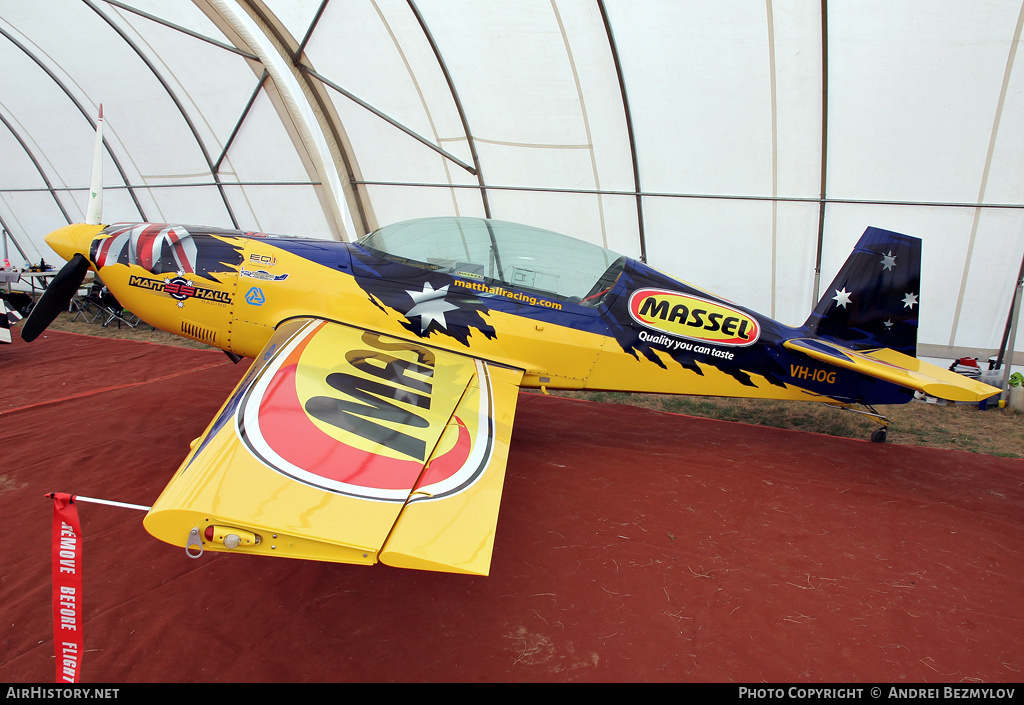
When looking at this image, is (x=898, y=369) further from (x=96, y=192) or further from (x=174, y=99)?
(x=174, y=99)

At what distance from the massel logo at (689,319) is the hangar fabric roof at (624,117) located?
3.58 meters

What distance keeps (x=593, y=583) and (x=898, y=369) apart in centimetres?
367

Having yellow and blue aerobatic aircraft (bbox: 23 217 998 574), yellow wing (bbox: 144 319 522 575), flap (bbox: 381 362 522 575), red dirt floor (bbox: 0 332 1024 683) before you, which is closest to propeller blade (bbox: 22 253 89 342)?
yellow and blue aerobatic aircraft (bbox: 23 217 998 574)

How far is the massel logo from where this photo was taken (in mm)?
5113

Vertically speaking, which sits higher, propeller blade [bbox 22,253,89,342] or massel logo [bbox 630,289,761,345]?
massel logo [bbox 630,289,761,345]

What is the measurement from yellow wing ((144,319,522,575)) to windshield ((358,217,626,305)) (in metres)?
0.95

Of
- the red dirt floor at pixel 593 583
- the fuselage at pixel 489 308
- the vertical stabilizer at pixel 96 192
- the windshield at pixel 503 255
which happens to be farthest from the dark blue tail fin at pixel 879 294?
the vertical stabilizer at pixel 96 192

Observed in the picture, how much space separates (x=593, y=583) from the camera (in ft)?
11.2

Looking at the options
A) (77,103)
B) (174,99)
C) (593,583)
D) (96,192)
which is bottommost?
(593,583)

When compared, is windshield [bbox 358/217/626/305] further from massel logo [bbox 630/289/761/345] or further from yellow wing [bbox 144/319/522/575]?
→ yellow wing [bbox 144/319/522/575]

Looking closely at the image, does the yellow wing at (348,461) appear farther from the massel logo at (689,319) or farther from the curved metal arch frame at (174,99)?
the curved metal arch frame at (174,99)

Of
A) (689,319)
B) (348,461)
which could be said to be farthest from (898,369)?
(348,461)

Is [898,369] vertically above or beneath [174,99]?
beneath

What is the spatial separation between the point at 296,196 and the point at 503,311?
8.16 meters
